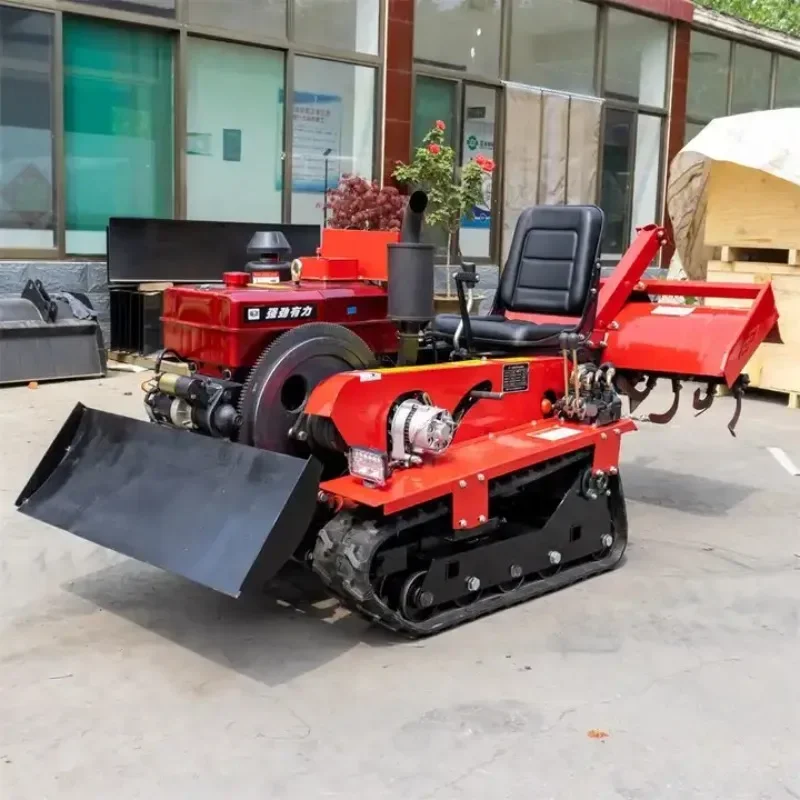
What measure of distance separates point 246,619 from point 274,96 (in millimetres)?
7388

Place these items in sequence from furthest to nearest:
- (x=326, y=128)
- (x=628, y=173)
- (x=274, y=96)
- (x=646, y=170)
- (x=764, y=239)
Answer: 1. (x=646, y=170)
2. (x=628, y=173)
3. (x=326, y=128)
4. (x=274, y=96)
5. (x=764, y=239)

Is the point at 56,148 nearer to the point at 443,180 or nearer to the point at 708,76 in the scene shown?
the point at 443,180

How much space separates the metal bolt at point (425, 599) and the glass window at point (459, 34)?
852 cm

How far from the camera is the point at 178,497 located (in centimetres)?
343

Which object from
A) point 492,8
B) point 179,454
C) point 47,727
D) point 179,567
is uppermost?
point 492,8

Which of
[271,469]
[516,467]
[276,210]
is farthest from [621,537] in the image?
[276,210]

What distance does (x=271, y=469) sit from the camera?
328cm

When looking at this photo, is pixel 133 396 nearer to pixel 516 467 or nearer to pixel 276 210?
pixel 276 210

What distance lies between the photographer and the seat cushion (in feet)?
14.3

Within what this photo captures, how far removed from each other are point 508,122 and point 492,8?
1206 mm

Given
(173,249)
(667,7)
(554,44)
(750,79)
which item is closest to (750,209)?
(173,249)

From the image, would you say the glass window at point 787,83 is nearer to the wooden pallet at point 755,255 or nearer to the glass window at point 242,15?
the wooden pallet at point 755,255

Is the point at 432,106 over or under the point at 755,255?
over

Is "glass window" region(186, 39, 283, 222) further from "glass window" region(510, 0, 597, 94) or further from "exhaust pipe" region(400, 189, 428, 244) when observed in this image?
"exhaust pipe" region(400, 189, 428, 244)
